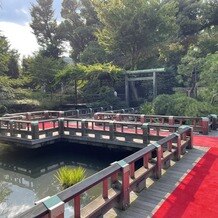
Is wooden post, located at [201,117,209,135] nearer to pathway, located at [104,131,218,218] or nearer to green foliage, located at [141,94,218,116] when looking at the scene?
green foliage, located at [141,94,218,116]

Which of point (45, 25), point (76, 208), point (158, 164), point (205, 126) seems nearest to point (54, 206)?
point (76, 208)

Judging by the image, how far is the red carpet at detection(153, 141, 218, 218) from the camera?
4.71 meters

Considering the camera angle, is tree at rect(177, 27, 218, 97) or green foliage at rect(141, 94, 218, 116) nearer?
green foliage at rect(141, 94, 218, 116)

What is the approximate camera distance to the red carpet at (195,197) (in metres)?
4.71

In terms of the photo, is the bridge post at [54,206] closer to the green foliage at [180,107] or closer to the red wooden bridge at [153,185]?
the red wooden bridge at [153,185]

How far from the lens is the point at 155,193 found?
5559 mm

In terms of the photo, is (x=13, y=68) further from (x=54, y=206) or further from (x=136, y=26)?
(x=54, y=206)

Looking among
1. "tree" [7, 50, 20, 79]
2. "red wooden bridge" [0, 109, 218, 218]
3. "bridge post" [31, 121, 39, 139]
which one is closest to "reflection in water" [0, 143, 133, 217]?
"bridge post" [31, 121, 39, 139]

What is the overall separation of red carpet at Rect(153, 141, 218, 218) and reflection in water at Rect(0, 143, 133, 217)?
2.94 m

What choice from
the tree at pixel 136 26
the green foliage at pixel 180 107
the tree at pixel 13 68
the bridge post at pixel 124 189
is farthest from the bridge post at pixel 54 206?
the tree at pixel 13 68

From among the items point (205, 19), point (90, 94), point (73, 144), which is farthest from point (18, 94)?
point (205, 19)

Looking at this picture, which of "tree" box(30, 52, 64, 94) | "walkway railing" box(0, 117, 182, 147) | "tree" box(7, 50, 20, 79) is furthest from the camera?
"tree" box(7, 50, 20, 79)

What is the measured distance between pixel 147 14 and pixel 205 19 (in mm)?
8031

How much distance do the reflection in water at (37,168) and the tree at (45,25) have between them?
2340cm
